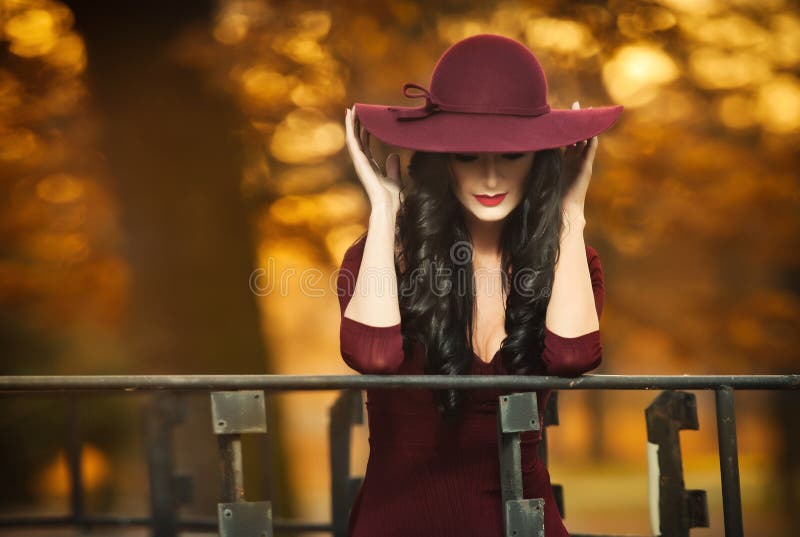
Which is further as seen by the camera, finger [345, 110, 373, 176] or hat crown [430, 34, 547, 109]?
finger [345, 110, 373, 176]

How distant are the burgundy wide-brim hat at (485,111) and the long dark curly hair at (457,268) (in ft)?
0.47

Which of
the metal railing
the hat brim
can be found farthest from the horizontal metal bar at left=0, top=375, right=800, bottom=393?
the hat brim

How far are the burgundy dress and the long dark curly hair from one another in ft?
0.20

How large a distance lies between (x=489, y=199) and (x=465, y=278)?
0.74ft

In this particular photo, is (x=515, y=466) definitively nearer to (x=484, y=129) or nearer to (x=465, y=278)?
(x=465, y=278)

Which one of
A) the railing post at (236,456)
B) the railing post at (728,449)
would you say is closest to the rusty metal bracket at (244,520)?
the railing post at (236,456)

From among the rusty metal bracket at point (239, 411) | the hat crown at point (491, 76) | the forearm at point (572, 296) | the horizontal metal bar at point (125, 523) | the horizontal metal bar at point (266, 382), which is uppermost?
the hat crown at point (491, 76)

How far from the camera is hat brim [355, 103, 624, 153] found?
247cm

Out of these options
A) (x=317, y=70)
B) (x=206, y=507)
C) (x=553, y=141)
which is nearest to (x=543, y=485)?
(x=553, y=141)

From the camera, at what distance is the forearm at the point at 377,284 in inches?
97.3

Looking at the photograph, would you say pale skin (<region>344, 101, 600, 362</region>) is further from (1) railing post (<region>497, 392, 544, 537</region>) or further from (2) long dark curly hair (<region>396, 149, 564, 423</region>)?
(1) railing post (<region>497, 392, 544, 537</region>)

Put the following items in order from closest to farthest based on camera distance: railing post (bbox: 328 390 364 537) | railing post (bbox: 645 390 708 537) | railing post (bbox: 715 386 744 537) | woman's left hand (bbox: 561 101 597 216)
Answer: railing post (bbox: 715 386 744 537) < woman's left hand (bbox: 561 101 597 216) < railing post (bbox: 645 390 708 537) < railing post (bbox: 328 390 364 537)

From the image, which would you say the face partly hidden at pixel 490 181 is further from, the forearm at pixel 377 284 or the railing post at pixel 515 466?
the railing post at pixel 515 466

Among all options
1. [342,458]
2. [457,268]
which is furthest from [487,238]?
[342,458]
